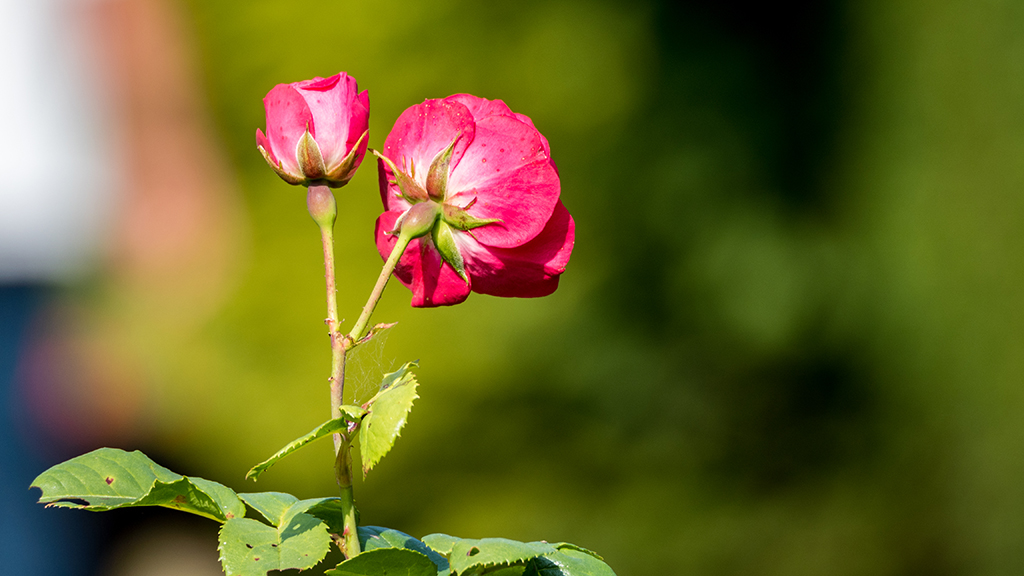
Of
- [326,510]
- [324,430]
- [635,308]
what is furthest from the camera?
[635,308]

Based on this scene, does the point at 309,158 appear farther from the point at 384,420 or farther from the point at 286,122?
the point at 384,420

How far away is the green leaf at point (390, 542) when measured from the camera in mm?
423

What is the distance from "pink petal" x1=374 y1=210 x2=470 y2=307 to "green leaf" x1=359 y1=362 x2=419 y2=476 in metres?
0.10

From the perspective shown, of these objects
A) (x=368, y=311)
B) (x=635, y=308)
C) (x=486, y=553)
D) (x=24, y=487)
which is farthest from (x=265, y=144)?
(x=24, y=487)

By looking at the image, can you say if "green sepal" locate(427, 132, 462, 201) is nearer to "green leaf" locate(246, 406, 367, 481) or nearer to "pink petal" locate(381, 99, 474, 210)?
"pink petal" locate(381, 99, 474, 210)

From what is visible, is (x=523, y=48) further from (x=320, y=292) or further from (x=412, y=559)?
(x=412, y=559)

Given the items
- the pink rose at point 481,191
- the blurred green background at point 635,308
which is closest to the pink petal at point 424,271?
the pink rose at point 481,191

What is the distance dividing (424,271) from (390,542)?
15 cm

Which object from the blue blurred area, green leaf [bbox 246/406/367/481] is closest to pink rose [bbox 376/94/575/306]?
green leaf [bbox 246/406/367/481]

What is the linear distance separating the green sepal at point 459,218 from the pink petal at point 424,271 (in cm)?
3

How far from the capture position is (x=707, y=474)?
1.59 metres

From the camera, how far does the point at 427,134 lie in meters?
0.43

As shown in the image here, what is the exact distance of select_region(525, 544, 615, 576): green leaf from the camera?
0.44 m

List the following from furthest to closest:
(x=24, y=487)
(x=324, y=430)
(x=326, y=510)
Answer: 1. (x=24, y=487)
2. (x=326, y=510)
3. (x=324, y=430)
